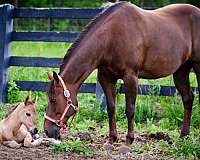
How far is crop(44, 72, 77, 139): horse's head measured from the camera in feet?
19.7

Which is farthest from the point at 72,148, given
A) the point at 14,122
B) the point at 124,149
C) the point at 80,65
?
the point at 80,65

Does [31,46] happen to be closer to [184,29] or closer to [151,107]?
[151,107]

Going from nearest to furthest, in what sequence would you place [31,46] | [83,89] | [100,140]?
[100,140]
[83,89]
[31,46]

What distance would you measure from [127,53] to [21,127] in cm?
145

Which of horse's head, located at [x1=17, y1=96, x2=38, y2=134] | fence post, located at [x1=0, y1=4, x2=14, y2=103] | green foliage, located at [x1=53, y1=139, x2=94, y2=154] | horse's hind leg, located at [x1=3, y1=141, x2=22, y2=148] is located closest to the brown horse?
green foliage, located at [x1=53, y1=139, x2=94, y2=154]

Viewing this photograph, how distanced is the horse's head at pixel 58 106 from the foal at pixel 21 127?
0.93ft

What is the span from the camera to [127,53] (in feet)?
20.9

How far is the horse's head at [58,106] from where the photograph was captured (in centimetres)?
599

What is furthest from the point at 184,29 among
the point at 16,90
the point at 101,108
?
the point at 16,90

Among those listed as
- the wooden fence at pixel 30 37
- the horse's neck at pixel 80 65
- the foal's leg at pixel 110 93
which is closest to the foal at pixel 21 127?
the horse's neck at pixel 80 65

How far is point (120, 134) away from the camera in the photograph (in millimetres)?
7434

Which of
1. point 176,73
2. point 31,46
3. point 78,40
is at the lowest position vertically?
point 31,46

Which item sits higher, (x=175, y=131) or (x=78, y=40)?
(x=78, y=40)

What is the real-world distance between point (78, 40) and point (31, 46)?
10781 mm
